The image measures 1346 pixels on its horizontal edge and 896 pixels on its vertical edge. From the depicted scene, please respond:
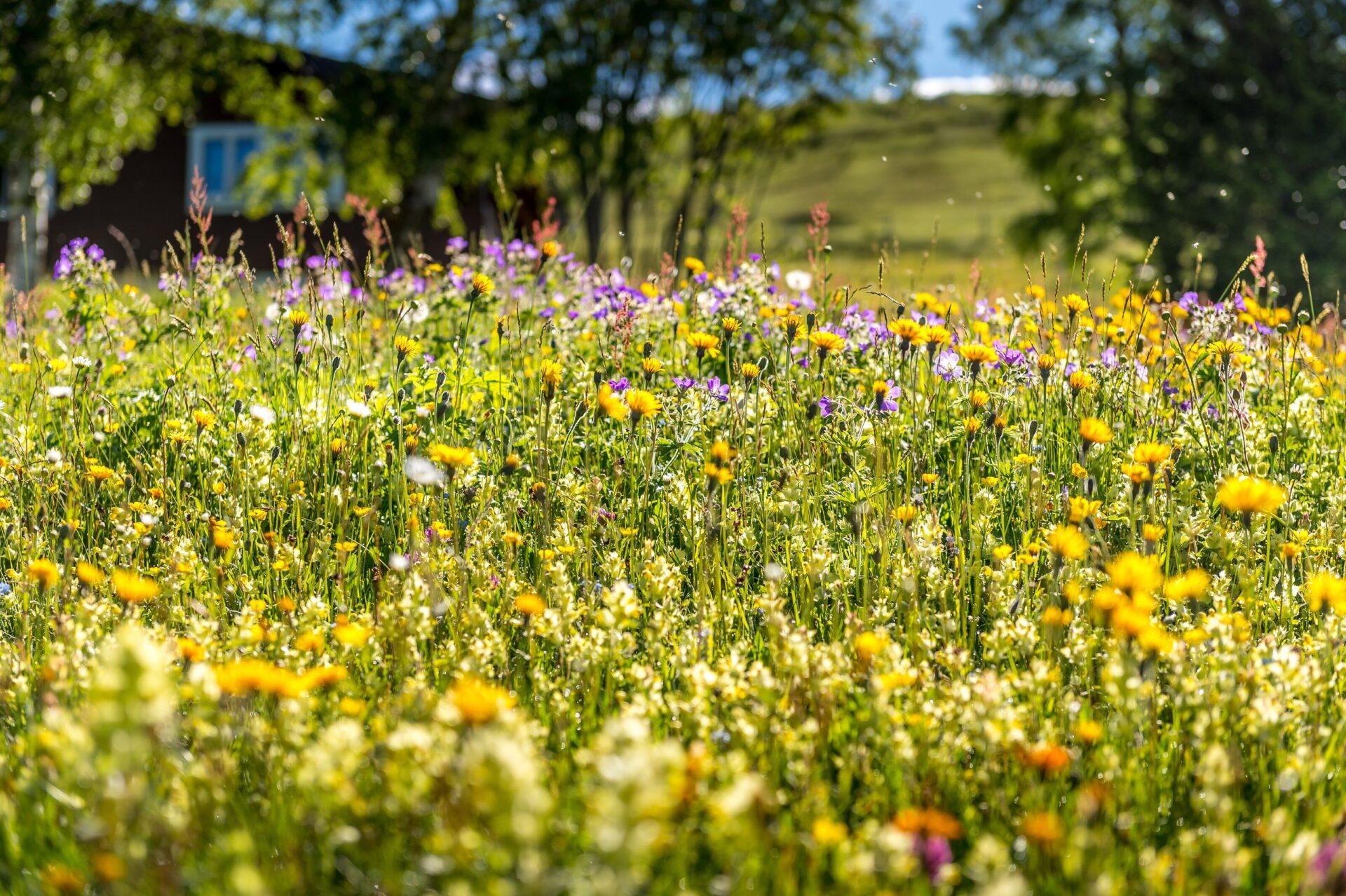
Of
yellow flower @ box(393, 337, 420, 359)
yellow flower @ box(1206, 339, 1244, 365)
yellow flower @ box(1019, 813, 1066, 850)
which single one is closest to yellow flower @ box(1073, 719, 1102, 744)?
yellow flower @ box(1019, 813, 1066, 850)

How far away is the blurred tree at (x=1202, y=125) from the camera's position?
55.0ft

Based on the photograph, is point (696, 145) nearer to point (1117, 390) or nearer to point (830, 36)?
point (830, 36)

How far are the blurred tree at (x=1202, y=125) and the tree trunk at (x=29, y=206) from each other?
1522 cm

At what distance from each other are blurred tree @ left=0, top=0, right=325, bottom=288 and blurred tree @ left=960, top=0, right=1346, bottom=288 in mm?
12891

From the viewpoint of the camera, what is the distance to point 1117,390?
12.5 feet

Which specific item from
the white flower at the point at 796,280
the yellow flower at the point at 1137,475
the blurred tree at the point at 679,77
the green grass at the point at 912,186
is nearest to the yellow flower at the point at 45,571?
the yellow flower at the point at 1137,475

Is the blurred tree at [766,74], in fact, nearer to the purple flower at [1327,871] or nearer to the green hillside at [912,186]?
the purple flower at [1327,871]

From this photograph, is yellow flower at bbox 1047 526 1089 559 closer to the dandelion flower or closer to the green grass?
the dandelion flower

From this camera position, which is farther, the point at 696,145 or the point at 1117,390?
the point at 696,145

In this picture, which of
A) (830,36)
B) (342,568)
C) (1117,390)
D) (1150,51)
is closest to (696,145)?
Result: (830,36)

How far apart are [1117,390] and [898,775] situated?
7.11ft

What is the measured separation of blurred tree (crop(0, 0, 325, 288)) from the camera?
50.4ft

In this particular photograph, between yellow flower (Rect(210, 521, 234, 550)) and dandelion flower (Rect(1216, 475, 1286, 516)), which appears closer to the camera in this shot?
dandelion flower (Rect(1216, 475, 1286, 516))

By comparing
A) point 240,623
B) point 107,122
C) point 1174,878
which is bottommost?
point 1174,878
